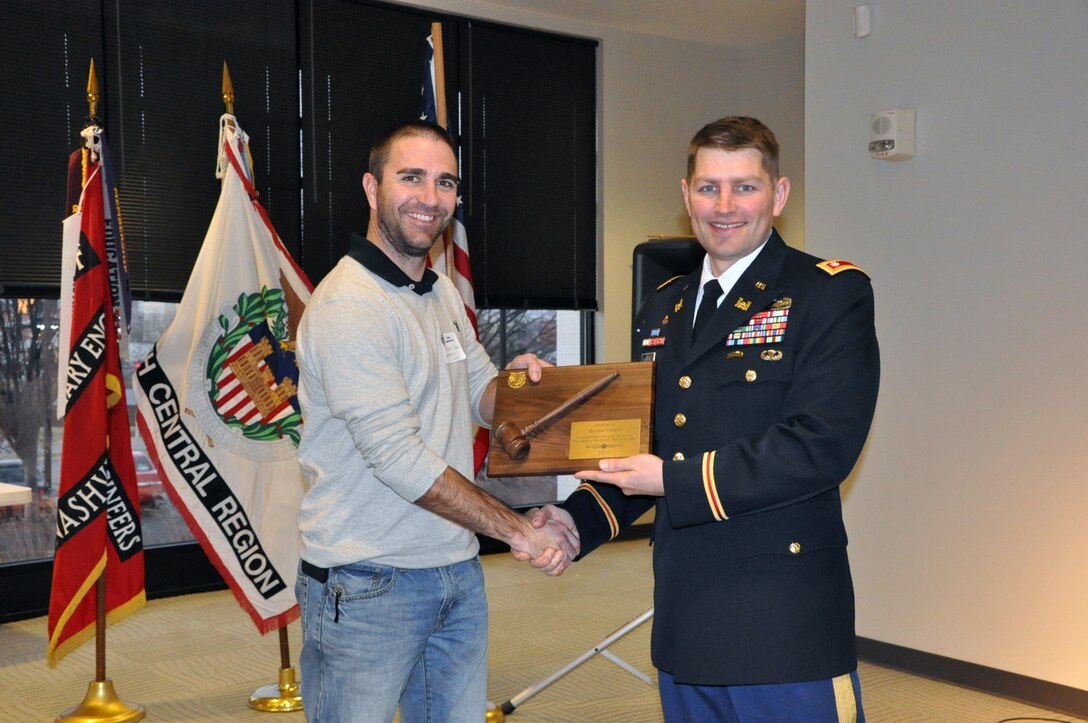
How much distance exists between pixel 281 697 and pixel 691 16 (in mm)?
5192

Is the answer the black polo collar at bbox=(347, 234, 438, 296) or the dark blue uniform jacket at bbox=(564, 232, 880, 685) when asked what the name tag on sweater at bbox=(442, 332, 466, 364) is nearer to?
the black polo collar at bbox=(347, 234, 438, 296)

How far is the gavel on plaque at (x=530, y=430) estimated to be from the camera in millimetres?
2127

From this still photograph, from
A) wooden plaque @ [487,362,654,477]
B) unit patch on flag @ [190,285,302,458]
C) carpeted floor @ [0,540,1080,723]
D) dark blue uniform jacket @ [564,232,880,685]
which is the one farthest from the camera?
unit patch on flag @ [190,285,302,458]

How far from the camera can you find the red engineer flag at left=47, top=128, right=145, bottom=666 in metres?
3.86

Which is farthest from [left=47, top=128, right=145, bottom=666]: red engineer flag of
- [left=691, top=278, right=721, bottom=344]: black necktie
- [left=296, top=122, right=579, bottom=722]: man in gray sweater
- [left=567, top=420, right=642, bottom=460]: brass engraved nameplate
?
[left=691, top=278, right=721, bottom=344]: black necktie

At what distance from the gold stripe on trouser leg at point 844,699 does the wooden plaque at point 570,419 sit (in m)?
0.52

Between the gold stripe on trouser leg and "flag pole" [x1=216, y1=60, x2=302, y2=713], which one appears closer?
the gold stripe on trouser leg

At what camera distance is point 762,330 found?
6.26 ft

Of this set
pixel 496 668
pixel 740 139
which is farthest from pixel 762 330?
pixel 496 668

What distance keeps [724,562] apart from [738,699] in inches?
9.2

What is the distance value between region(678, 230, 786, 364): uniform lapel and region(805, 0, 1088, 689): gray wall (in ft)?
7.66

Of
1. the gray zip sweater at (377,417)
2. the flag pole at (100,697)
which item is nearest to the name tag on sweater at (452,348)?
the gray zip sweater at (377,417)

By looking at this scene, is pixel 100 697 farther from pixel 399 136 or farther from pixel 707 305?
pixel 707 305

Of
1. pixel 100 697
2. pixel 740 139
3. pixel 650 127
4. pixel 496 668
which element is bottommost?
pixel 496 668
